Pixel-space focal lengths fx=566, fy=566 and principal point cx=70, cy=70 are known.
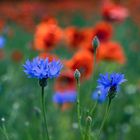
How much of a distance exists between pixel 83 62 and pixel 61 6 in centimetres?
567

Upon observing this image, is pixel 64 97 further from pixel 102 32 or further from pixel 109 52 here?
pixel 102 32

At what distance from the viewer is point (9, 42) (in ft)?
20.3

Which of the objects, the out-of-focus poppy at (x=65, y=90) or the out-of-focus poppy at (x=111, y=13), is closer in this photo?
the out-of-focus poppy at (x=65, y=90)

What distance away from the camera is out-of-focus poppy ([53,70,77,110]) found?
115 inches

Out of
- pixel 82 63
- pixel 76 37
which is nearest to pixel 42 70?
pixel 82 63

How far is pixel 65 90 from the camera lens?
10.2 ft

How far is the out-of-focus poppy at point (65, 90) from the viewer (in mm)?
2934

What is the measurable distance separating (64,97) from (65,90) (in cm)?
15

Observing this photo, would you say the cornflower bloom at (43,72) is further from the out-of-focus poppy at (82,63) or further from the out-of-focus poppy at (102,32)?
the out-of-focus poppy at (102,32)

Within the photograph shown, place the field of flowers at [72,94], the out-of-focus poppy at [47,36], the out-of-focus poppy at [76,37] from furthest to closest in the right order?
the out-of-focus poppy at [76,37]
the out-of-focus poppy at [47,36]
the field of flowers at [72,94]

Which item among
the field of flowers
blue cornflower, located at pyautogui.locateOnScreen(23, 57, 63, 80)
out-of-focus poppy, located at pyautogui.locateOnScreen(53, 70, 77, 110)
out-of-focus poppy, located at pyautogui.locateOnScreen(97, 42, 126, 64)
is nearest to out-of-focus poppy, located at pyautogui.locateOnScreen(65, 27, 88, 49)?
the field of flowers

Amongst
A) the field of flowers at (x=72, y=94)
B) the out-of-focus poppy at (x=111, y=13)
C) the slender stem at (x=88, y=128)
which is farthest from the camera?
the out-of-focus poppy at (x=111, y=13)

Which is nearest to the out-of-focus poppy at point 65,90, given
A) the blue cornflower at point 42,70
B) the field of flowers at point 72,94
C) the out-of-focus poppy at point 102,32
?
the field of flowers at point 72,94

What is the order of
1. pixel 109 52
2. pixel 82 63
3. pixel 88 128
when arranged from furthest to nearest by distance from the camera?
pixel 109 52 → pixel 82 63 → pixel 88 128
